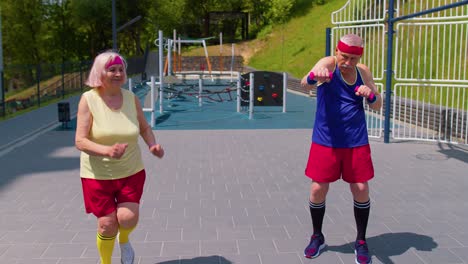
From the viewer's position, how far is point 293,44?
36.8 metres

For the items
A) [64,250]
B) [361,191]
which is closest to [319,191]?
[361,191]

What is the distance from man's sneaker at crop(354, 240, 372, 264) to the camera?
4.18 meters

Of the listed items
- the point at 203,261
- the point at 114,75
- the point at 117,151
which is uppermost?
the point at 114,75

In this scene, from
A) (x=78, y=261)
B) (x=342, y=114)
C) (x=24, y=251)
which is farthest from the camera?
(x=24, y=251)

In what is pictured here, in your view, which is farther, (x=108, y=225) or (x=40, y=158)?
(x=40, y=158)

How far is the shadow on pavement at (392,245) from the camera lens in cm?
444

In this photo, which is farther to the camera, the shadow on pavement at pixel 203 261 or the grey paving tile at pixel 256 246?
the grey paving tile at pixel 256 246

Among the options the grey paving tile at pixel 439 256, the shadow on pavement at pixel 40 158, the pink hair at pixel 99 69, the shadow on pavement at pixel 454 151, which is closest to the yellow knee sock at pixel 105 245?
the pink hair at pixel 99 69

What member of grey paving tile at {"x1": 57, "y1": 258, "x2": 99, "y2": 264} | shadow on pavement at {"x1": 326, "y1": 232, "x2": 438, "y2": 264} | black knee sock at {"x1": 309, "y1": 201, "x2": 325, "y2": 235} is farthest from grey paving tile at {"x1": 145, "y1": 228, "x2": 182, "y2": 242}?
shadow on pavement at {"x1": 326, "y1": 232, "x2": 438, "y2": 264}

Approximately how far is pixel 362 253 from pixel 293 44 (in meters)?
33.4

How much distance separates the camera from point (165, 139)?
10727 millimetres

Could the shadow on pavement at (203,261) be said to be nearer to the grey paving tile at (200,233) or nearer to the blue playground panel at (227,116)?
the grey paving tile at (200,233)

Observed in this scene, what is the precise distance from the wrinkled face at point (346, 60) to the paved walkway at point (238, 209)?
1546mm

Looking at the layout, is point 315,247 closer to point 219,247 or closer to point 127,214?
point 219,247
